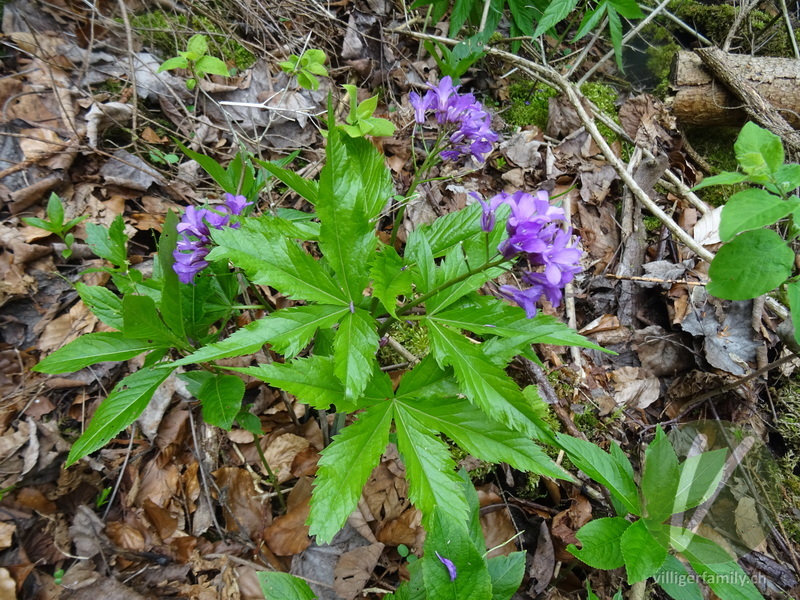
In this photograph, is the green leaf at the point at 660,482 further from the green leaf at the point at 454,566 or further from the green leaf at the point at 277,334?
the green leaf at the point at 277,334

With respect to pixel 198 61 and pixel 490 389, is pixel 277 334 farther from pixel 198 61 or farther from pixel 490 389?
pixel 198 61

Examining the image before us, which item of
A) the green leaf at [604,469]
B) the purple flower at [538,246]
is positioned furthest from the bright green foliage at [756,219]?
the green leaf at [604,469]

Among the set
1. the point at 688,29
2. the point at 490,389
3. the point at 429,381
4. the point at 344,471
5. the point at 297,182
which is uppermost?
the point at 688,29

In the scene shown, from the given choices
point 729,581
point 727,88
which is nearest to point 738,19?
point 727,88

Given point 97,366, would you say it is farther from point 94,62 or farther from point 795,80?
point 795,80

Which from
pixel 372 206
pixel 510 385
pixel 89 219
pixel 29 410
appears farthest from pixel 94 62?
pixel 510 385

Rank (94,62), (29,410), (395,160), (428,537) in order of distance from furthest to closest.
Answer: (395,160) < (94,62) < (29,410) < (428,537)

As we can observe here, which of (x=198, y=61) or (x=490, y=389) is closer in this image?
(x=490, y=389)

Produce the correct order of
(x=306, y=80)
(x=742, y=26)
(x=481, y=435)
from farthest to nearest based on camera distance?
(x=742, y=26) → (x=306, y=80) → (x=481, y=435)
